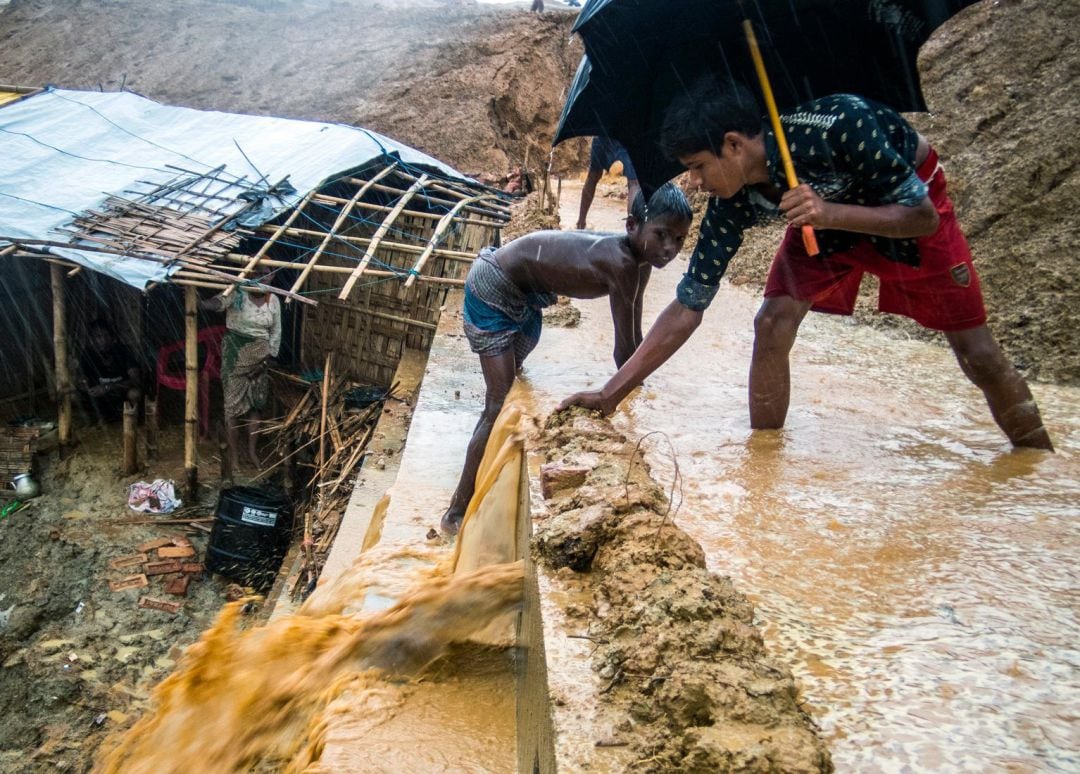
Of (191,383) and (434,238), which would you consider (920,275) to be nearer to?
(434,238)

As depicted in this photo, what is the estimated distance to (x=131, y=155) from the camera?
1043 centimetres

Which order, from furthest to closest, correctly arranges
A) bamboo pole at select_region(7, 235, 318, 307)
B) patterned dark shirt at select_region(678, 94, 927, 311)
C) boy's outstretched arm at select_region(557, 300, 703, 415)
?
bamboo pole at select_region(7, 235, 318, 307) < boy's outstretched arm at select_region(557, 300, 703, 415) < patterned dark shirt at select_region(678, 94, 927, 311)

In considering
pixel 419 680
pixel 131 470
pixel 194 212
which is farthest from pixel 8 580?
pixel 419 680

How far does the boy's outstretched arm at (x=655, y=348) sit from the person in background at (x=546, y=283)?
0.65 meters

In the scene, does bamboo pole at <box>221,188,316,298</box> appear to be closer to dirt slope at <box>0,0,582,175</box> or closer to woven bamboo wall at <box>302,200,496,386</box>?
woven bamboo wall at <box>302,200,496,386</box>

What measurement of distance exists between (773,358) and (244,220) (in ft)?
23.6

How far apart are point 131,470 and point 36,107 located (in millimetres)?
5888

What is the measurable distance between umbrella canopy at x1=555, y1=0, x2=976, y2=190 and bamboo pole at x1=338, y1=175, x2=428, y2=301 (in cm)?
427

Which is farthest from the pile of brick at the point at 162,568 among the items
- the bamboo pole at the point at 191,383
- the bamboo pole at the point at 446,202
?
the bamboo pole at the point at 446,202

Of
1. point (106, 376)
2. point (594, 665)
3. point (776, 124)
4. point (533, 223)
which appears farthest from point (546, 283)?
point (106, 376)

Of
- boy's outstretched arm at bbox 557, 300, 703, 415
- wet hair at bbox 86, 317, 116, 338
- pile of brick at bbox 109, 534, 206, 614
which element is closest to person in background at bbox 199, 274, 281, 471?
pile of brick at bbox 109, 534, 206, 614

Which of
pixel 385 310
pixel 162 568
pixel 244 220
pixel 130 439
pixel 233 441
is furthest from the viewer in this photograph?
pixel 385 310

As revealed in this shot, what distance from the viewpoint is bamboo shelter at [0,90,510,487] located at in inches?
317

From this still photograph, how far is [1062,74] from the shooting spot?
603 cm
